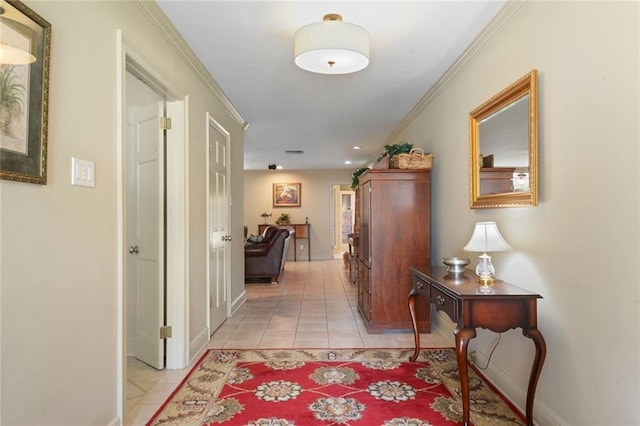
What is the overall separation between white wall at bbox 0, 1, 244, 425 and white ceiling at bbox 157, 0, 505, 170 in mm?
587

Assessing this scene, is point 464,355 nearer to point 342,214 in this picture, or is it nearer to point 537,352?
point 537,352

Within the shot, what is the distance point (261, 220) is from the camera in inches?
384

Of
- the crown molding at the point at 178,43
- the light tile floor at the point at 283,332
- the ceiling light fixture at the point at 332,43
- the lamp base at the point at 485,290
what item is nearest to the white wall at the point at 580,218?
the lamp base at the point at 485,290

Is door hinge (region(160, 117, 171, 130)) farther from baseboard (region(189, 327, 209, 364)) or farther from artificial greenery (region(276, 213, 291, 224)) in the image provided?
artificial greenery (region(276, 213, 291, 224))

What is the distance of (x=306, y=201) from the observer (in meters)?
9.70

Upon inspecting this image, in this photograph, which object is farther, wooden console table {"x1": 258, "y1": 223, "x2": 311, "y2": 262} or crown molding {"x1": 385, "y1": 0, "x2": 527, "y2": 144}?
wooden console table {"x1": 258, "y1": 223, "x2": 311, "y2": 262}

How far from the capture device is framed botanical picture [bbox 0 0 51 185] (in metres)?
1.16

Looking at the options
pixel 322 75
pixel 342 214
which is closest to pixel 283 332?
pixel 322 75

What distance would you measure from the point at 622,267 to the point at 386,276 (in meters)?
2.24

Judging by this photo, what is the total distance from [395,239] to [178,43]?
8.13 feet

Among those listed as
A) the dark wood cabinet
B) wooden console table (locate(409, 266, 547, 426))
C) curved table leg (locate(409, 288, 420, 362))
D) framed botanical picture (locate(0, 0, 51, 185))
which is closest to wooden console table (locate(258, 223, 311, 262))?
the dark wood cabinet

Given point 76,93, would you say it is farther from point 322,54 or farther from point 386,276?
point 386,276

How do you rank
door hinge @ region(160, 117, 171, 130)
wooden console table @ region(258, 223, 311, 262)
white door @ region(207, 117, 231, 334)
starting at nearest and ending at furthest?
door hinge @ region(160, 117, 171, 130) → white door @ region(207, 117, 231, 334) → wooden console table @ region(258, 223, 311, 262)

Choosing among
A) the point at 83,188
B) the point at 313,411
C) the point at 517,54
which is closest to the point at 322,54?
the point at 517,54
